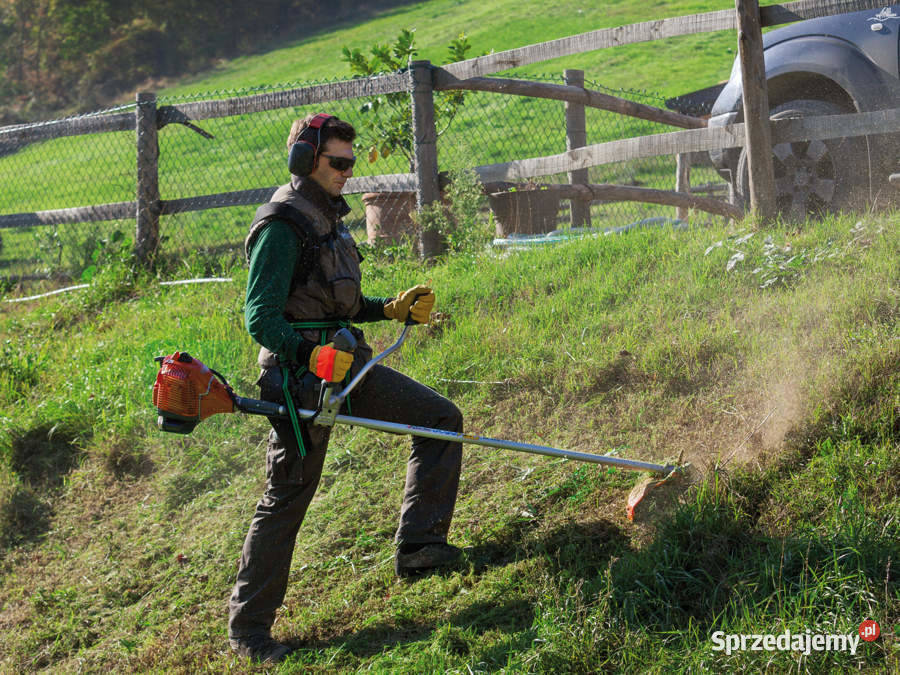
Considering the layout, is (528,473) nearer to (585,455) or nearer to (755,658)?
(585,455)

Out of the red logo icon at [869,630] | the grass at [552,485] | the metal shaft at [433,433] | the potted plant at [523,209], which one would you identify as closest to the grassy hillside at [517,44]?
the potted plant at [523,209]

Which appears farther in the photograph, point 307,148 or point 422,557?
point 422,557

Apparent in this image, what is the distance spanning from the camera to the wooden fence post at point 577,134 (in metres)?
9.14

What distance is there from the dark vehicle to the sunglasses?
3606mm

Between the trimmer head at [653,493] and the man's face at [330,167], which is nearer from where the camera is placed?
the man's face at [330,167]

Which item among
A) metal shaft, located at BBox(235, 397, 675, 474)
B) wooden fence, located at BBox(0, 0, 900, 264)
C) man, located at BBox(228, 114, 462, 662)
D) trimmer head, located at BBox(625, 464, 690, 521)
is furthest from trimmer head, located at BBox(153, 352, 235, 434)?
wooden fence, located at BBox(0, 0, 900, 264)

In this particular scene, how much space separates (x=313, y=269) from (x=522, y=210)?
15.1 feet

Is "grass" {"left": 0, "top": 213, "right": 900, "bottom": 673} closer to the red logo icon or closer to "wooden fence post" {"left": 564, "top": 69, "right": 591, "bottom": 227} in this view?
the red logo icon

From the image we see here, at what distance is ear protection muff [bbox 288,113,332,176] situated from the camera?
149 inches

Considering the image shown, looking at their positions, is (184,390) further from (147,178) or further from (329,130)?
(147,178)

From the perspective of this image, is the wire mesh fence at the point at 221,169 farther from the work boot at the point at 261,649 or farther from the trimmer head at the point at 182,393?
the work boot at the point at 261,649

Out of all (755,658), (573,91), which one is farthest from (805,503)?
(573,91)

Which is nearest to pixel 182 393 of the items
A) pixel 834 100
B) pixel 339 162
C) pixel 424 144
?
pixel 339 162

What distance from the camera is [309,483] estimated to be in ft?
13.0
